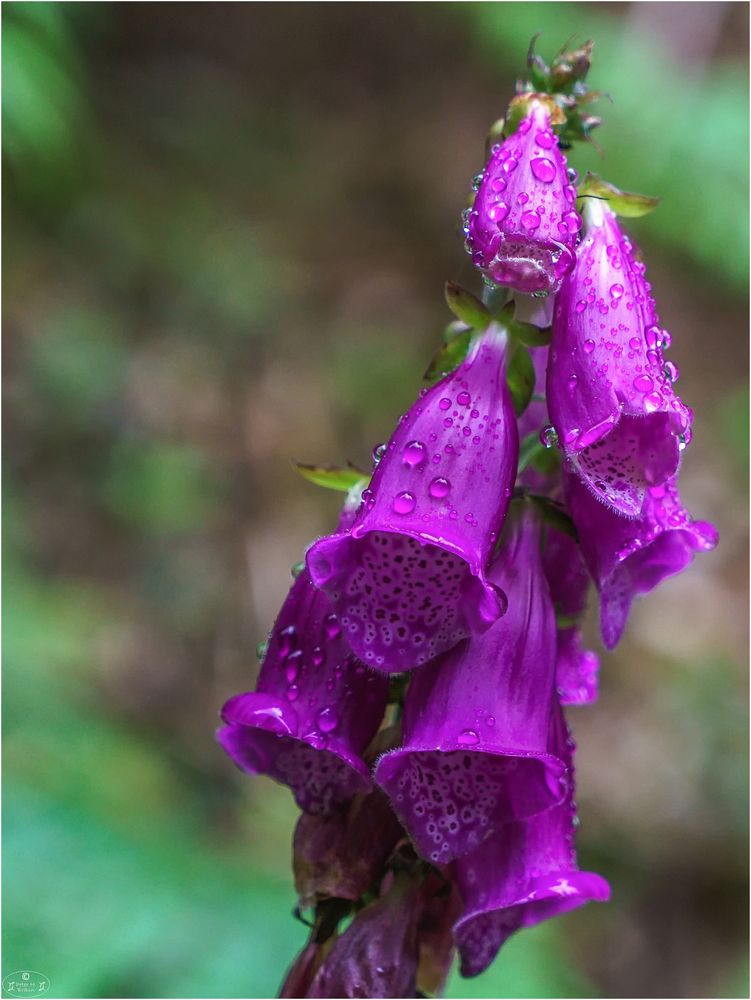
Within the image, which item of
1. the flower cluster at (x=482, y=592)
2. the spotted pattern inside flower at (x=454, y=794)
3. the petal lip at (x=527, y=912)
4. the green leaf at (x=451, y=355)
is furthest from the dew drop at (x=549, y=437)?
Result: the petal lip at (x=527, y=912)

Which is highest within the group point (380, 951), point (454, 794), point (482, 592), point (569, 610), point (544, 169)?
point (544, 169)

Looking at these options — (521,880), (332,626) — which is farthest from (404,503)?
(521,880)

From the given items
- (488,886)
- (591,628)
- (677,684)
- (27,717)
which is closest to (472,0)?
(591,628)

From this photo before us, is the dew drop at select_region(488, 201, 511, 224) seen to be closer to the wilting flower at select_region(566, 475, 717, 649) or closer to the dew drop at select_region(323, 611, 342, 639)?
the wilting flower at select_region(566, 475, 717, 649)

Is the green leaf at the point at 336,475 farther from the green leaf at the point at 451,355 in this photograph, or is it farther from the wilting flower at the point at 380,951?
the wilting flower at the point at 380,951

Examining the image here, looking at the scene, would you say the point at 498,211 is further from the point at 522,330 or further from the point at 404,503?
the point at 404,503

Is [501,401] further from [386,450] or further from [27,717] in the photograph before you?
[27,717]

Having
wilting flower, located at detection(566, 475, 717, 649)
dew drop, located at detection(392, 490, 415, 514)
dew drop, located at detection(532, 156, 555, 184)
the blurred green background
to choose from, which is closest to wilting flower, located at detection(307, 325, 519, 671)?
dew drop, located at detection(392, 490, 415, 514)

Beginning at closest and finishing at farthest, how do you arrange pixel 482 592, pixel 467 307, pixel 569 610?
1. pixel 482 592
2. pixel 467 307
3. pixel 569 610
